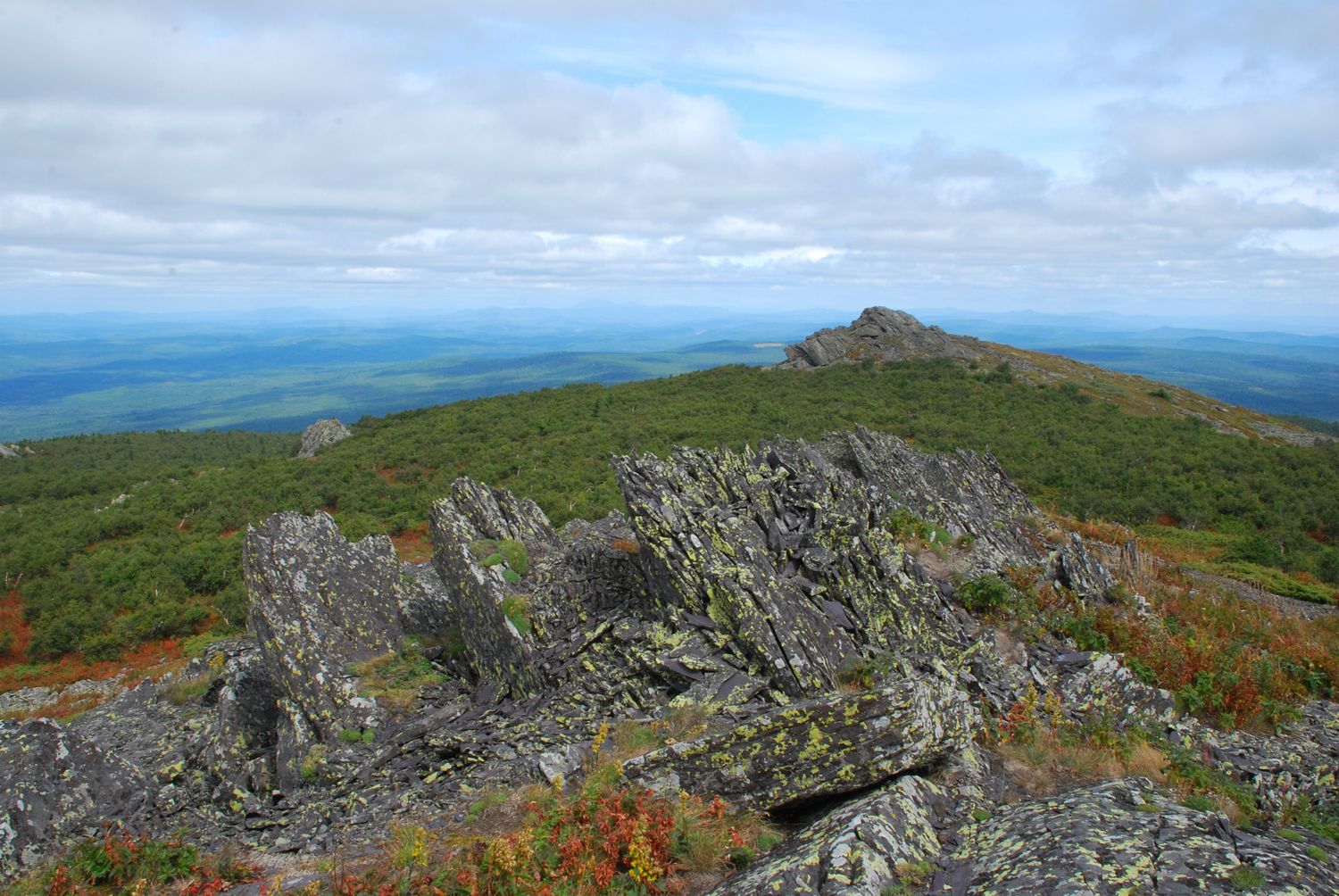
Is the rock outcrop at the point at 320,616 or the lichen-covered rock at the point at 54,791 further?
the rock outcrop at the point at 320,616

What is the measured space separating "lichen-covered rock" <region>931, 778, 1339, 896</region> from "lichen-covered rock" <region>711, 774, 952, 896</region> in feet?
1.25

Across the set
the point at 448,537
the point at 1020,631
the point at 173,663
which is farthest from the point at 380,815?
the point at 173,663

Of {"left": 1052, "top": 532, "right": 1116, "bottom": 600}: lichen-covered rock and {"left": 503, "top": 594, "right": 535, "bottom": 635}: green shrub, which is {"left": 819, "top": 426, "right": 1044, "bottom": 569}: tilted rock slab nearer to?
{"left": 1052, "top": 532, "right": 1116, "bottom": 600}: lichen-covered rock

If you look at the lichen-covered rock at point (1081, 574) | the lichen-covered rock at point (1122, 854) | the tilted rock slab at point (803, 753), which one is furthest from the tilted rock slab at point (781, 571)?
the lichen-covered rock at point (1081, 574)

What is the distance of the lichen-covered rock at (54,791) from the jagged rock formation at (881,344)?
64613 mm

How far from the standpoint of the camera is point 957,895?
6.10 meters

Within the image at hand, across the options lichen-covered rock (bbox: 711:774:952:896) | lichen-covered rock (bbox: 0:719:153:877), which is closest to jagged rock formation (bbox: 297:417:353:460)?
lichen-covered rock (bbox: 0:719:153:877)

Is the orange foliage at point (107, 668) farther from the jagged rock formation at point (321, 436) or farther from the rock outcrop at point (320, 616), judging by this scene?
the jagged rock formation at point (321, 436)

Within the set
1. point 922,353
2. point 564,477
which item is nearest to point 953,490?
point 564,477

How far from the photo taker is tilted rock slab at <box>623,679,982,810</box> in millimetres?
7770

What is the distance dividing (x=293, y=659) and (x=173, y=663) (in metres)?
14.7

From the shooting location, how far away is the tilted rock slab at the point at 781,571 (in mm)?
10438

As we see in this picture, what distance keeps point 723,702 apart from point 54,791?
359 inches

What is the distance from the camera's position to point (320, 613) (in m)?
12.9
